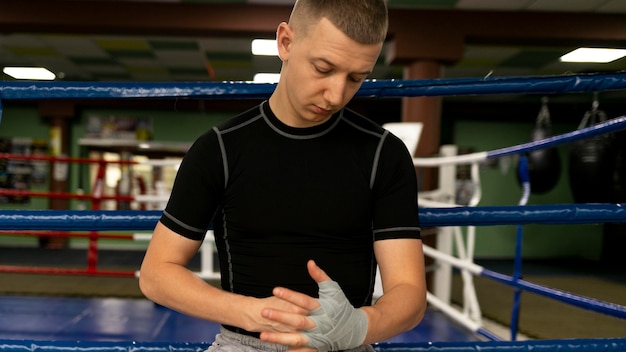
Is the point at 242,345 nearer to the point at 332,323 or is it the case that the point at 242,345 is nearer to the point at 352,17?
the point at 332,323

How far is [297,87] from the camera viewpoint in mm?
840

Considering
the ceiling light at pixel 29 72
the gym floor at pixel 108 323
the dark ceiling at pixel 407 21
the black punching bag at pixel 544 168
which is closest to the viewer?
the gym floor at pixel 108 323

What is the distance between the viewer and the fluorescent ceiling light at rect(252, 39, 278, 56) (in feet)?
17.4

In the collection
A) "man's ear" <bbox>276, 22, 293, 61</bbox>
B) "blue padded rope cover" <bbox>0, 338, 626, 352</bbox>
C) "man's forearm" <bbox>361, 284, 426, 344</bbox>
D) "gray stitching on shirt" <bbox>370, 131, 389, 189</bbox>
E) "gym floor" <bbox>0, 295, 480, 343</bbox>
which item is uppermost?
"man's ear" <bbox>276, 22, 293, 61</bbox>

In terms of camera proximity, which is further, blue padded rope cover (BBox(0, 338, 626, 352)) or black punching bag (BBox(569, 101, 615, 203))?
black punching bag (BBox(569, 101, 615, 203))

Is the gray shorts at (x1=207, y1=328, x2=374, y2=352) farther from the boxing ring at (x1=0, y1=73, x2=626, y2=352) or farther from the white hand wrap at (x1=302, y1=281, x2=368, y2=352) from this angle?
the boxing ring at (x1=0, y1=73, x2=626, y2=352)

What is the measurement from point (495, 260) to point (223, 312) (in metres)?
8.10

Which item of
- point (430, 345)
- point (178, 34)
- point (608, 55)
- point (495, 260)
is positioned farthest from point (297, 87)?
point (495, 260)

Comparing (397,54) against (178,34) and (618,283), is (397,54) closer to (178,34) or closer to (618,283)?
(178,34)

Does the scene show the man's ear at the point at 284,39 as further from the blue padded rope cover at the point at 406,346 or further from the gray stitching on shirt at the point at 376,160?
the blue padded rope cover at the point at 406,346

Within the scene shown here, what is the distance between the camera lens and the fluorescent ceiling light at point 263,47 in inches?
208

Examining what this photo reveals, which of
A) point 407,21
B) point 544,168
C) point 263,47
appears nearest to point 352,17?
point 407,21

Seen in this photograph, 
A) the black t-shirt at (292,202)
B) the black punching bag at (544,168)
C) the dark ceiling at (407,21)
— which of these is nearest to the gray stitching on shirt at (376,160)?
the black t-shirt at (292,202)

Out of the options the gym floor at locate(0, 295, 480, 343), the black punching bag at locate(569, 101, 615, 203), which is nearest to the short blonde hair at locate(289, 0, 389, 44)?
the gym floor at locate(0, 295, 480, 343)
